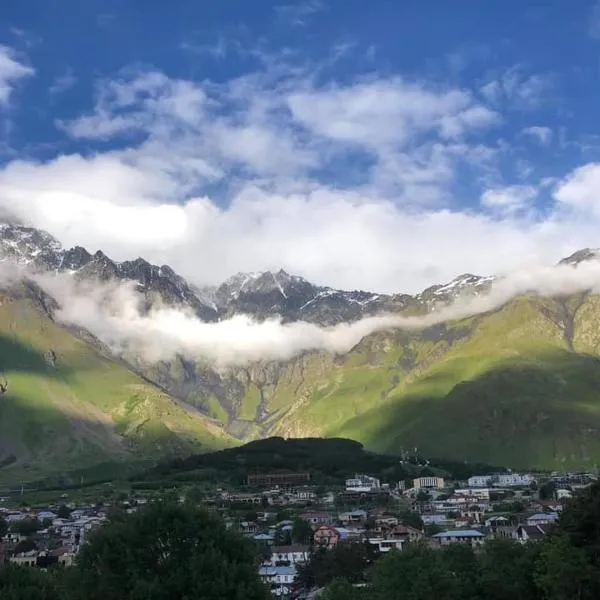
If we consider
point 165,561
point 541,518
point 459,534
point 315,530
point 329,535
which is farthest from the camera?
point 541,518

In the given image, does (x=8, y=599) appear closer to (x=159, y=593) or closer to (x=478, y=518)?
(x=159, y=593)

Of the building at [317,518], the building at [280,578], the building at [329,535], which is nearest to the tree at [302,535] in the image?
the building at [329,535]

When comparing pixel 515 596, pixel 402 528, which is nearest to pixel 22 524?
pixel 402 528

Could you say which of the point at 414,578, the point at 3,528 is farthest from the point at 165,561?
the point at 3,528

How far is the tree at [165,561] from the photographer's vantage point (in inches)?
1948

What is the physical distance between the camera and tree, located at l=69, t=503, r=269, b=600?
49.5 m

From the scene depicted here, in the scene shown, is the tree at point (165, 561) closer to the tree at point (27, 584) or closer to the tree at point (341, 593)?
the tree at point (27, 584)

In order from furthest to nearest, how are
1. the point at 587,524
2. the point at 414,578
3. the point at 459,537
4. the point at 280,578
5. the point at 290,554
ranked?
the point at 459,537, the point at 290,554, the point at 280,578, the point at 414,578, the point at 587,524

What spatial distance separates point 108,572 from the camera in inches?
2024

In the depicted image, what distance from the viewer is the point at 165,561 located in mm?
52031

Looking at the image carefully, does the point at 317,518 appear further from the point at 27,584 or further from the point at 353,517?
the point at 27,584

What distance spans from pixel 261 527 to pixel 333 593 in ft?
319

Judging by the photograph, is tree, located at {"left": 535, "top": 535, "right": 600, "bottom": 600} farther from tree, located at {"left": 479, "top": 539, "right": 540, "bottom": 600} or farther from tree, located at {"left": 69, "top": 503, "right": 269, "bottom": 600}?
tree, located at {"left": 69, "top": 503, "right": 269, "bottom": 600}

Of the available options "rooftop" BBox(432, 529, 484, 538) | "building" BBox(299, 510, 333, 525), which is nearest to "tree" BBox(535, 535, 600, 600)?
"rooftop" BBox(432, 529, 484, 538)
